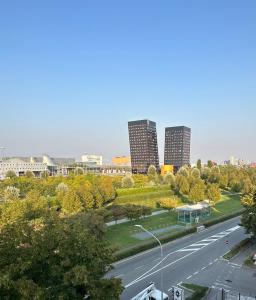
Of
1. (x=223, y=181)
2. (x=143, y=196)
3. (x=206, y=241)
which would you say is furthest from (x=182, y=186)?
(x=206, y=241)

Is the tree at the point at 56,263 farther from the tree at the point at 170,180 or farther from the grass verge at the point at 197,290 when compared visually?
the tree at the point at 170,180

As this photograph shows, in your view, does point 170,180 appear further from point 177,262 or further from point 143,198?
point 177,262

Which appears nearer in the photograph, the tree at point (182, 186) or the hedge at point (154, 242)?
the hedge at point (154, 242)

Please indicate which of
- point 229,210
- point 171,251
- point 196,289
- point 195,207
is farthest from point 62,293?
point 229,210

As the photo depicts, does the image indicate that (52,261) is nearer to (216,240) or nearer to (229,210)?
(216,240)

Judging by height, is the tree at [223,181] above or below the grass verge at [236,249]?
above

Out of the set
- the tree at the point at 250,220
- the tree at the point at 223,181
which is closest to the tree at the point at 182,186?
the tree at the point at 223,181

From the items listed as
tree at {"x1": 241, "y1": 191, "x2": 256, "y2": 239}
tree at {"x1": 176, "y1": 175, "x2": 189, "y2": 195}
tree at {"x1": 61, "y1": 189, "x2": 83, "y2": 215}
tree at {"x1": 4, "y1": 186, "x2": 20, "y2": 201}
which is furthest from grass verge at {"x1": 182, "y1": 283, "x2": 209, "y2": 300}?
tree at {"x1": 176, "y1": 175, "x2": 189, "y2": 195}
